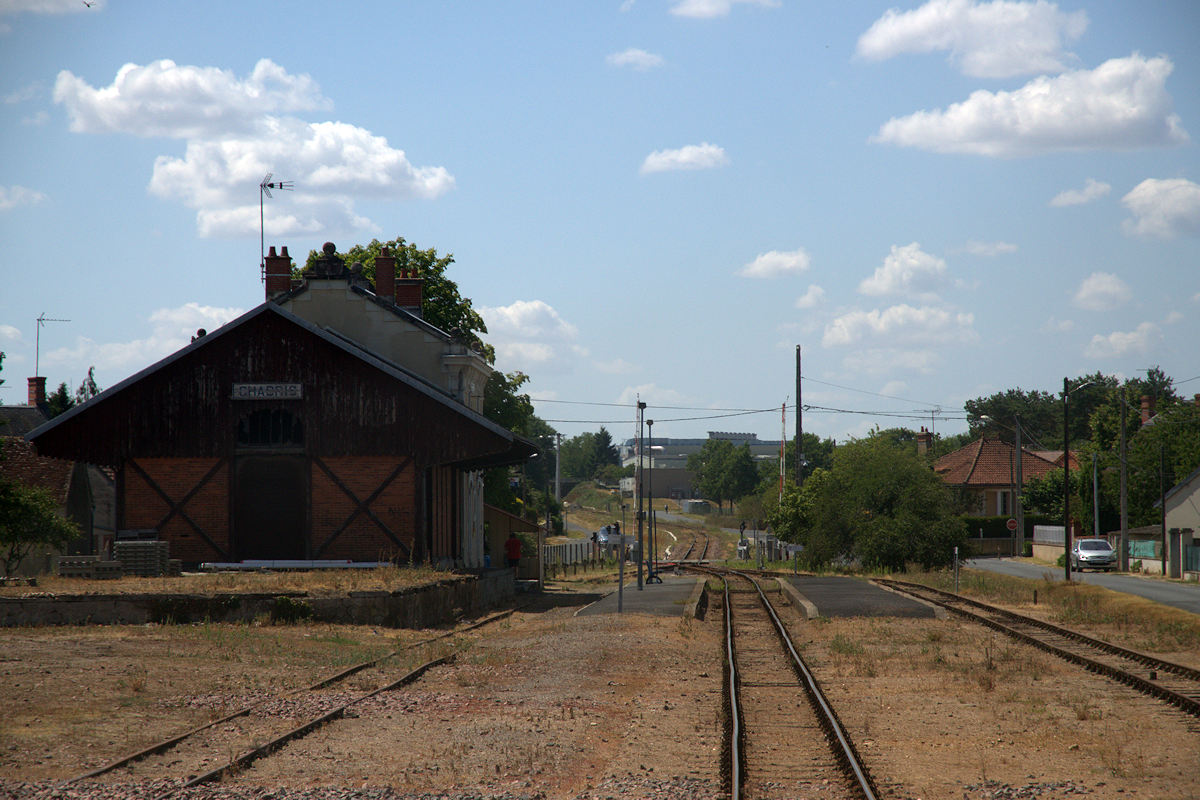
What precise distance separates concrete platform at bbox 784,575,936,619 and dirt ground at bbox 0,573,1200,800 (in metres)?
6.72

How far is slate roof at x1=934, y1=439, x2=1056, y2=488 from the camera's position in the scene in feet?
280

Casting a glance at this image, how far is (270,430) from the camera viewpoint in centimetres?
3072

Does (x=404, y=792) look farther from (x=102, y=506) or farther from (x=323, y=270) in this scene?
(x=102, y=506)

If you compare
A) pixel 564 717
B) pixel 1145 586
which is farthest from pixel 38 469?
pixel 1145 586

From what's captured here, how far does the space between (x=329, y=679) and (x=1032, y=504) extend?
76348 mm

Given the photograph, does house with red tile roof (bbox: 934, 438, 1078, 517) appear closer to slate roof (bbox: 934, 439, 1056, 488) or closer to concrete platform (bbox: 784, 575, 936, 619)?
slate roof (bbox: 934, 439, 1056, 488)

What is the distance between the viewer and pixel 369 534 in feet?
99.2

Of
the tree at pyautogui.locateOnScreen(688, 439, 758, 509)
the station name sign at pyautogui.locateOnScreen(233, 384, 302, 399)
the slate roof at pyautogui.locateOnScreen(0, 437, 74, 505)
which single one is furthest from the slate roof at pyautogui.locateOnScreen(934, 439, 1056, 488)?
the station name sign at pyautogui.locateOnScreen(233, 384, 302, 399)

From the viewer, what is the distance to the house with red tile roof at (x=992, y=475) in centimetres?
8531

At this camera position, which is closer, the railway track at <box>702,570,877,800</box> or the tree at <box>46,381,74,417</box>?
the railway track at <box>702,570,877,800</box>

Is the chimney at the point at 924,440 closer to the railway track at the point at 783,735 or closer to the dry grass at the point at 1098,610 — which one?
the dry grass at the point at 1098,610

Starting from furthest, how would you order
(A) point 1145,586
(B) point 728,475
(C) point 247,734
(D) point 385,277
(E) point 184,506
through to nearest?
(B) point 728,475, (D) point 385,277, (A) point 1145,586, (E) point 184,506, (C) point 247,734

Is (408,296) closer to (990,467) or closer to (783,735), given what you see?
(783,735)

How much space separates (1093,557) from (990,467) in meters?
32.0
